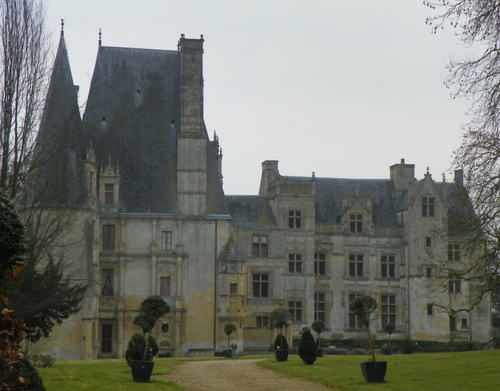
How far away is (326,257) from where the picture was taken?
2212 inches

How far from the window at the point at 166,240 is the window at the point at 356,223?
Answer: 13.0 m

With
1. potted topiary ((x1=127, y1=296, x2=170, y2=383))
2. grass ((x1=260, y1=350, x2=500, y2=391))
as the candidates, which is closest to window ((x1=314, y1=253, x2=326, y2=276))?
grass ((x1=260, y1=350, x2=500, y2=391))

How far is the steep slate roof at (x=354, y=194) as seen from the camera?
5756 centimetres

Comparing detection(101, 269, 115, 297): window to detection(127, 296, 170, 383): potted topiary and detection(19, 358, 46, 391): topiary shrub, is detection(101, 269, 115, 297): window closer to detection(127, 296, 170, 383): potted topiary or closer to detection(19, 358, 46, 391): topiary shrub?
detection(127, 296, 170, 383): potted topiary

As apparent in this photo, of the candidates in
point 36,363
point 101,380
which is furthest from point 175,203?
point 101,380

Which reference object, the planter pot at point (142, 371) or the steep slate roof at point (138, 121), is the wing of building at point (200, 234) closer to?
the steep slate roof at point (138, 121)

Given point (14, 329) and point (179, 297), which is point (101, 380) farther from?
point (179, 297)

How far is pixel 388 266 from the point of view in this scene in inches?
2234

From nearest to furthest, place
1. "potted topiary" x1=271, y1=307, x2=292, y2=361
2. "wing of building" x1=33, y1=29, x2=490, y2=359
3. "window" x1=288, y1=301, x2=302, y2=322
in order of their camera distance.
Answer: "potted topiary" x1=271, y1=307, x2=292, y2=361 < "wing of building" x1=33, y1=29, x2=490, y2=359 < "window" x1=288, y1=301, x2=302, y2=322

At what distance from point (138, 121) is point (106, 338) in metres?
12.5

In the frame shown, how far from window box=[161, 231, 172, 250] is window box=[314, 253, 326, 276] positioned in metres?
10.8

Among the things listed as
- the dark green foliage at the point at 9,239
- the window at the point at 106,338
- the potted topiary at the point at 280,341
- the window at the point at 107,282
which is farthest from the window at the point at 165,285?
the dark green foliage at the point at 9,239

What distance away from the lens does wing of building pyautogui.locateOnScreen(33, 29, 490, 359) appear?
4784cm

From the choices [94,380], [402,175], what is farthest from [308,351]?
[402,175]
